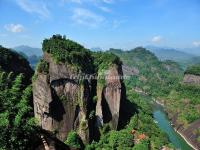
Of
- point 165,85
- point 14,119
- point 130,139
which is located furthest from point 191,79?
point 14,119

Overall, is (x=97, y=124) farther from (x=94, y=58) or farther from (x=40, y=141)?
(x=40, y=141)

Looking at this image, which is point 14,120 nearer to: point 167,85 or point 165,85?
point 165,85

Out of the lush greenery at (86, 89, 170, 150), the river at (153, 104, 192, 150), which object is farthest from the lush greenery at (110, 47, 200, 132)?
the lush greenery at (86, 89, 170, 150)

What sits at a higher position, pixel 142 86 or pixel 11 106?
pixel 11 106

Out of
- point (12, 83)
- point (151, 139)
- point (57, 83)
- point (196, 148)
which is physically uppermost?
point (12, 83)

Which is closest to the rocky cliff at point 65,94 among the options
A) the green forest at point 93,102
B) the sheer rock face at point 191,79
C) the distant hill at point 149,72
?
the green forest at point 93,102

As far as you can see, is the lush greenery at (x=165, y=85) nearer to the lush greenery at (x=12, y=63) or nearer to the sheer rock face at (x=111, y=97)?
the sheer rock face at (x=111, y=97)

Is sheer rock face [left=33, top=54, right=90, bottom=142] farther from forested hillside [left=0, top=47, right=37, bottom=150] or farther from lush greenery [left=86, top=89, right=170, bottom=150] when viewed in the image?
forested hillside [left=0, top=47, right=37, bottom=150]

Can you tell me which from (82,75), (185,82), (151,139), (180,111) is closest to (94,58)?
(82,75)

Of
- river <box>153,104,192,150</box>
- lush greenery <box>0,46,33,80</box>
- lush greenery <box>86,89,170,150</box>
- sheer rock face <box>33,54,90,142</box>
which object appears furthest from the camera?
river <box>153,104,192,150</box>

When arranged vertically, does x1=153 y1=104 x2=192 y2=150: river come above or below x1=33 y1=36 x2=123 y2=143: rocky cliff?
below
